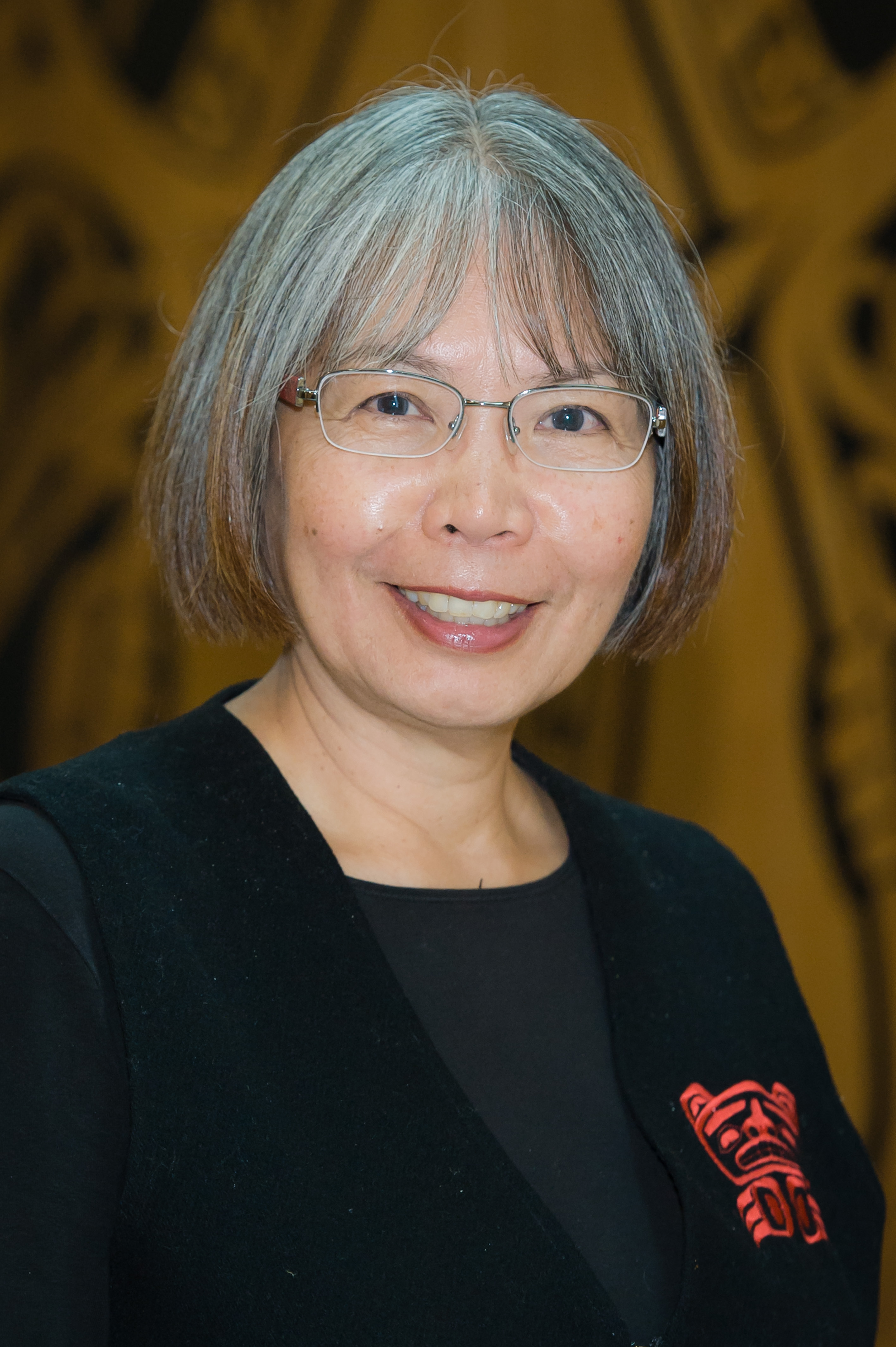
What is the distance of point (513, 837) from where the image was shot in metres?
1.57

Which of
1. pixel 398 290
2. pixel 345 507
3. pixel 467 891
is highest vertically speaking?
pixel 398 290

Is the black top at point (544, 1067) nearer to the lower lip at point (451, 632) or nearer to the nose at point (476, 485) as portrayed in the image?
the lower lip at point (451, 632)

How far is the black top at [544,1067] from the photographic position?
1.28 meters

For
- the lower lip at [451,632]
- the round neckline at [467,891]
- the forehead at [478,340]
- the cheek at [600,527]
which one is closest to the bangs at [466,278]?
the forehead at [478,340]

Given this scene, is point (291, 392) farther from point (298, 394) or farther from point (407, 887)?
point (407, 887)

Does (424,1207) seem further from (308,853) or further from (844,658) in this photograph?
(844,658)

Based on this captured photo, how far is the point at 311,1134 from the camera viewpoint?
114cm

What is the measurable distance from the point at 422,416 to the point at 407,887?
47 centimetres

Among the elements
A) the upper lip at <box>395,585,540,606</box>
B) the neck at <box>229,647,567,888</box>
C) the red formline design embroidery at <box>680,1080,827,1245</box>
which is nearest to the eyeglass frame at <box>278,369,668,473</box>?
the upper lip at <box>395,585,540,606</box>

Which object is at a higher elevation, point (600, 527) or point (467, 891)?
point (600, 527)

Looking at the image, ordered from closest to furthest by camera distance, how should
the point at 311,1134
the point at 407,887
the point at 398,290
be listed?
1. the point at 311,1134
2. the point at 398,290
3. the point at 407,887

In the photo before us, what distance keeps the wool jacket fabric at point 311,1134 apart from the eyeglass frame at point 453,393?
0.32 meters

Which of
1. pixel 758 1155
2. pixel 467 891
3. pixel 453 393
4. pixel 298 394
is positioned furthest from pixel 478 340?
pixel 758 1155

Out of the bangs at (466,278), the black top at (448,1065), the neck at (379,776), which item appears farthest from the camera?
the neck at (379,776)
